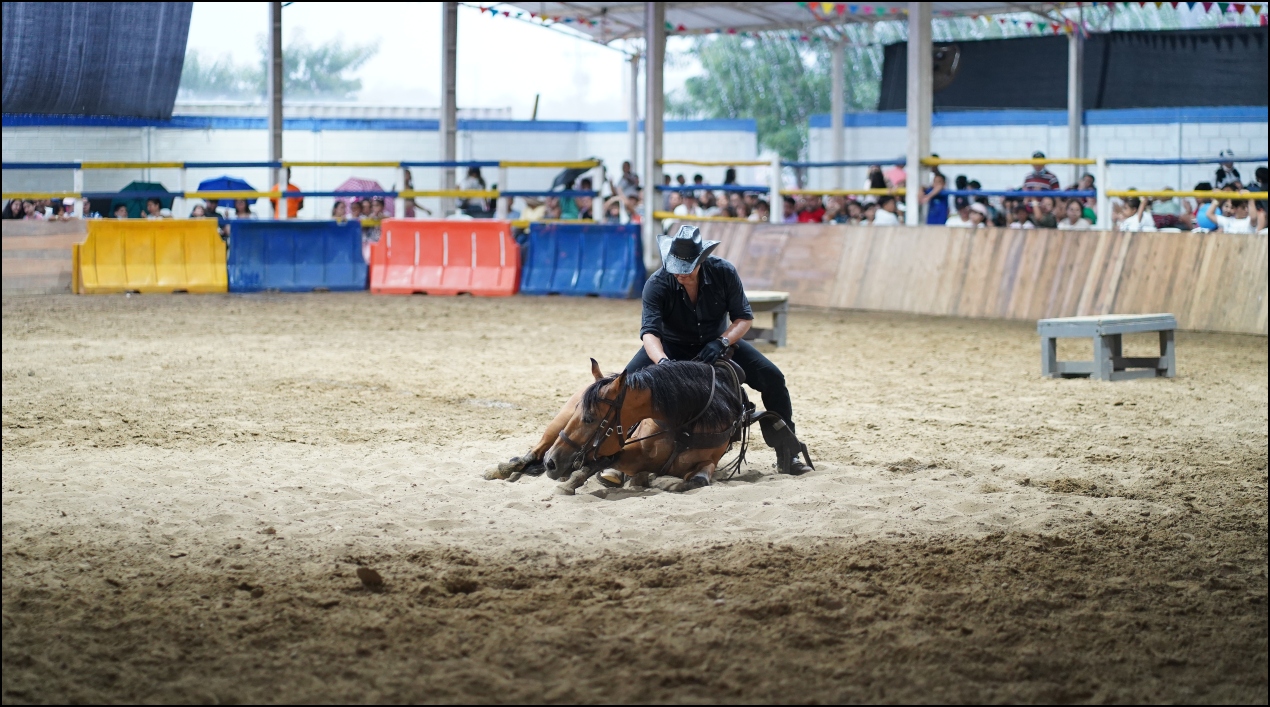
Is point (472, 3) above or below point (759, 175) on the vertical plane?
above

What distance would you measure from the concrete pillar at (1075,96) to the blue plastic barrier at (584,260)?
A: 10350mm

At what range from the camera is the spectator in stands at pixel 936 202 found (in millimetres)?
16312

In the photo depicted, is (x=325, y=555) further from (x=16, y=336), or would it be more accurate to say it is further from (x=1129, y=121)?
(x=1129, y=121)

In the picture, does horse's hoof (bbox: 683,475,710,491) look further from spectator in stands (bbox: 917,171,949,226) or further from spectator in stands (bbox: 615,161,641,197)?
spectator in stands (bbox: 615,161,641,197)

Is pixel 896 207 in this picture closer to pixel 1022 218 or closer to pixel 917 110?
pixel 917 110

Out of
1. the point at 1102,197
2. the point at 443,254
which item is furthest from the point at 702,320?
the point at 443,254

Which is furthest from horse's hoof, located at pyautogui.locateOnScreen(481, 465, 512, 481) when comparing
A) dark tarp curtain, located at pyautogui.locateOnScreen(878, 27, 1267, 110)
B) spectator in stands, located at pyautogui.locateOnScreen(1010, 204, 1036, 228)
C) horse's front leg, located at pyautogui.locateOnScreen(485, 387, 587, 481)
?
dark tarp curtain, located at pyautogui.locateOnScreen(878, 27, 1267, 110)

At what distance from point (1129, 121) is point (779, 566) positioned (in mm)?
23488

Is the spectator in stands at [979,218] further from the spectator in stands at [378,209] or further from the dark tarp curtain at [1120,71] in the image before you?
the dark tarp curtain at [1120,71]

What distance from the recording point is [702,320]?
6809mm

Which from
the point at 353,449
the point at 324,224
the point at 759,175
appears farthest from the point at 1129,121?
the point at 353,449

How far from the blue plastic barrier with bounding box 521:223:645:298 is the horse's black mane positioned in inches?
462

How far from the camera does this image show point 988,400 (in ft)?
30.7

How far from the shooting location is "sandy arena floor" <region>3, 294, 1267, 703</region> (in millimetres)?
3875
